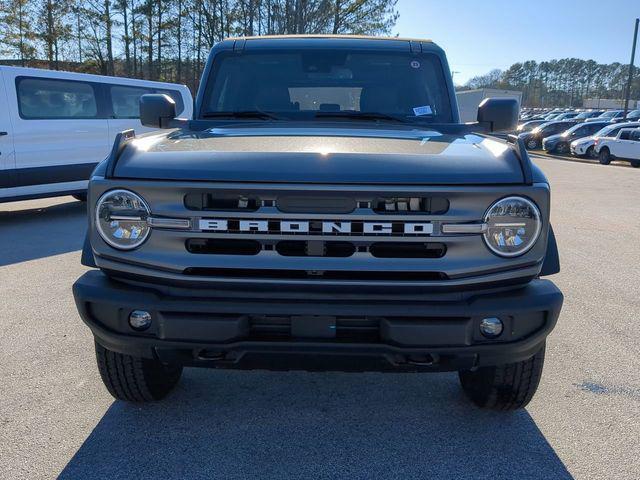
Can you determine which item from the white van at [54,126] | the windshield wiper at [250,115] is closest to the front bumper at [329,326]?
the windshield wiper at [250,115]

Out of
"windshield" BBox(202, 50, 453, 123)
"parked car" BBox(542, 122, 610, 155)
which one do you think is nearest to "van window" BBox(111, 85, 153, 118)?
"windshield" BBox(202, 50, 453, 123)

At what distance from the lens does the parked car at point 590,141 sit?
85.2ft

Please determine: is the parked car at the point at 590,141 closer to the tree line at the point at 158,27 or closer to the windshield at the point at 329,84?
the tree line at the point at 158,27

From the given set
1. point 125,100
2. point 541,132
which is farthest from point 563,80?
point 125,100

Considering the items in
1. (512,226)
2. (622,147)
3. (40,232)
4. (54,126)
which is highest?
(54,126)

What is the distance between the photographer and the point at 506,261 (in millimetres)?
2361

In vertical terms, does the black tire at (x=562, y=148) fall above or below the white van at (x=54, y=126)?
below

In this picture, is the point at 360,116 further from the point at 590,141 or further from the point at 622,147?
the point at 590,141

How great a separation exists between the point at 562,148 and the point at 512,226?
102 ft

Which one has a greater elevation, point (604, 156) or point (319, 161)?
point (319, 161)

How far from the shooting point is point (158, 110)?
12.4 ft

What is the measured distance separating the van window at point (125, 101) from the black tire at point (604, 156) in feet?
69.0

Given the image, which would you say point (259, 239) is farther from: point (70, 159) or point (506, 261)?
point (70, 159)

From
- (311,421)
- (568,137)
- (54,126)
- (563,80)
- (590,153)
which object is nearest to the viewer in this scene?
(311,421)
